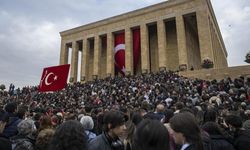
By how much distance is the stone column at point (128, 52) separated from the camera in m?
31.7

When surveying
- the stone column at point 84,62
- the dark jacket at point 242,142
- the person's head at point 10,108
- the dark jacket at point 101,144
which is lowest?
the dark jacket at point 242,142

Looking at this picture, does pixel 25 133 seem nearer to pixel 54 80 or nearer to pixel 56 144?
pixel 56 144

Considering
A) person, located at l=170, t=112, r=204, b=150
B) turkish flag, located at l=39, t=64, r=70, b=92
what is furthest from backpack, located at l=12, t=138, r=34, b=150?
turkish flag, located at l=39, t=64, r=70, b=92

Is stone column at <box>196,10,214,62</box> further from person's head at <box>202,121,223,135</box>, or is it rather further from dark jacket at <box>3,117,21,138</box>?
dark jacket at <box>3,117,21,138</box>

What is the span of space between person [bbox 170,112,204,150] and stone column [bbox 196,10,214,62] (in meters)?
25.9

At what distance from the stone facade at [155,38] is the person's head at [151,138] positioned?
86.3 ft

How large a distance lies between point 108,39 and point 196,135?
3348cm

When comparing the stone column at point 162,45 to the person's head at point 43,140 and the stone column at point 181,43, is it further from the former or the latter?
the person's head at point 43,140

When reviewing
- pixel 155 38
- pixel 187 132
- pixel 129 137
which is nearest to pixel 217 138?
pixel 187 132

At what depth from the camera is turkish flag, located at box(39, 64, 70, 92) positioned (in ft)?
30.6

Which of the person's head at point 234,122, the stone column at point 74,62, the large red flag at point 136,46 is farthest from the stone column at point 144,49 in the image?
the person's head at point 234,122

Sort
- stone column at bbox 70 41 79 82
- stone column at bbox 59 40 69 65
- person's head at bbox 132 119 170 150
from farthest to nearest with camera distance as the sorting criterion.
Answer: stone column at bbox 59 40 69 65
stone column at bbox 70 41 79 82
person's head at bbox 132 119 170 150

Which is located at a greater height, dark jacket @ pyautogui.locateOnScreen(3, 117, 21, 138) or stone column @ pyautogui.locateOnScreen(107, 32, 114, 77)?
stone column @ pyautogui.locateOnScreen(107, 32, 114, 77)

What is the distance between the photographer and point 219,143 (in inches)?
114
